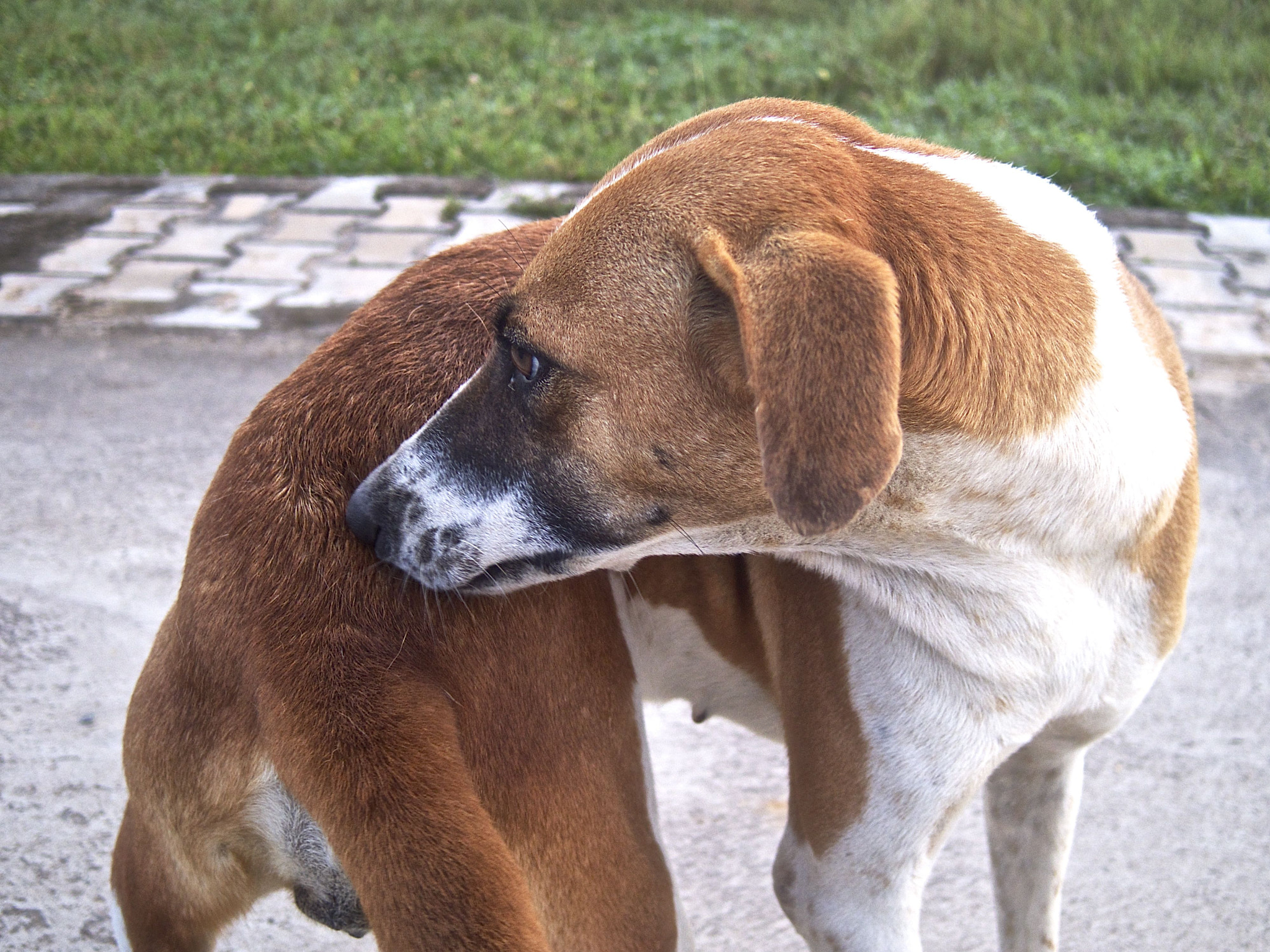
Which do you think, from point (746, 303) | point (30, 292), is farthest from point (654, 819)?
point (30, 292)

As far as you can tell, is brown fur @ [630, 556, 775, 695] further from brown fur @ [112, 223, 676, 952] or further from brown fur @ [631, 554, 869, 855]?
brown fur @ [112, 223, 676, 952]

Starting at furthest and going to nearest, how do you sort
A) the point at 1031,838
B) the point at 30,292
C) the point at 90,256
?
the point at 90,256
the point at 30,292
the point at 1031,838

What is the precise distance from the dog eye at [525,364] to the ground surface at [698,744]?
4.58 ft

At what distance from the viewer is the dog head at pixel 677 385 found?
1349 millimetres

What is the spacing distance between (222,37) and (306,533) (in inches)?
273

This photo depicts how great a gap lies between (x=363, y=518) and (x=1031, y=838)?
135cm

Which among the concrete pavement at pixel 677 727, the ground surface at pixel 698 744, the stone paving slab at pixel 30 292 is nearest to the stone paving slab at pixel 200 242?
the stone paving slab at pixel 30 292

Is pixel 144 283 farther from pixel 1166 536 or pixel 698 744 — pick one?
pixel 1166 536

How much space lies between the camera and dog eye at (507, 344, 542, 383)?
1.58 m

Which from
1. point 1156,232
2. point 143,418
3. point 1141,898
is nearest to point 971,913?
point 1141,898

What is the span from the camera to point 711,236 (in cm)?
146

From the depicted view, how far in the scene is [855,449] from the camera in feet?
4.39

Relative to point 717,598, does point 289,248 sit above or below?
below

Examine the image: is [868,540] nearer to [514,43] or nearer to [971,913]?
[971,913]
